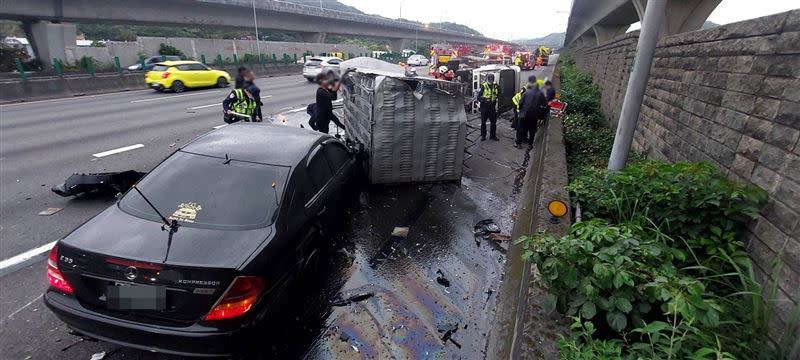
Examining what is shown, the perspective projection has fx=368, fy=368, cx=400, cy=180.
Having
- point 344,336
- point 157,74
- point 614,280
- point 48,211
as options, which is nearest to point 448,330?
point 344,336

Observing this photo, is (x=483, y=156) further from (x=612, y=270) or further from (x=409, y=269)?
(x=612, y=270)

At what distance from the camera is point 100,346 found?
2795mm

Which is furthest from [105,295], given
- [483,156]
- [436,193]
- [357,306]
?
[483,156]

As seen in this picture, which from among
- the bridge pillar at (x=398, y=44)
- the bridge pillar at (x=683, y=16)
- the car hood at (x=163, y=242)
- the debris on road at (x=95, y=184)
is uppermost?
the bridge pillar at (x=398, y=44)

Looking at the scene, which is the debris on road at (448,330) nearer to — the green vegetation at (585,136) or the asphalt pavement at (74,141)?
the green vegetation at (585,136)

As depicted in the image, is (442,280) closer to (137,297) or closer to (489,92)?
(137,297)

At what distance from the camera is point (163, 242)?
8.27 ft

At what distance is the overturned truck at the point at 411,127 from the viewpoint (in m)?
5.73

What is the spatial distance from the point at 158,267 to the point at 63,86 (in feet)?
63.2

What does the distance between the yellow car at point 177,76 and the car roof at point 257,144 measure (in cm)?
1591

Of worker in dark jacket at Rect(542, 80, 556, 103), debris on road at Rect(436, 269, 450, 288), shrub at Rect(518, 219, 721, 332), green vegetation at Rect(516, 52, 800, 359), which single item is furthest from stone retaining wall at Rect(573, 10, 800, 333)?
worker in dark jacket at Rect(542, 80, 556, 103)

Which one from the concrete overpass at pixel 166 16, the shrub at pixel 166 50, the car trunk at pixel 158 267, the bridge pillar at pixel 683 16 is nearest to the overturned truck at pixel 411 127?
the car trunk at pixel 158 267

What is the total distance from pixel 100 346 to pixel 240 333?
1304mm

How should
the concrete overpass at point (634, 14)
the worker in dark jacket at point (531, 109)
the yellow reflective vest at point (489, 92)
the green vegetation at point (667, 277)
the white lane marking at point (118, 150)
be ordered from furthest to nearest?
the concrete overpass at point (634, 14) → the yellow reflective vest at point (489, 92) → the worker in dark jacket at point (531, 109) → the white lane marking at point (118, 150) → the green vegetation at point (667, 277)
